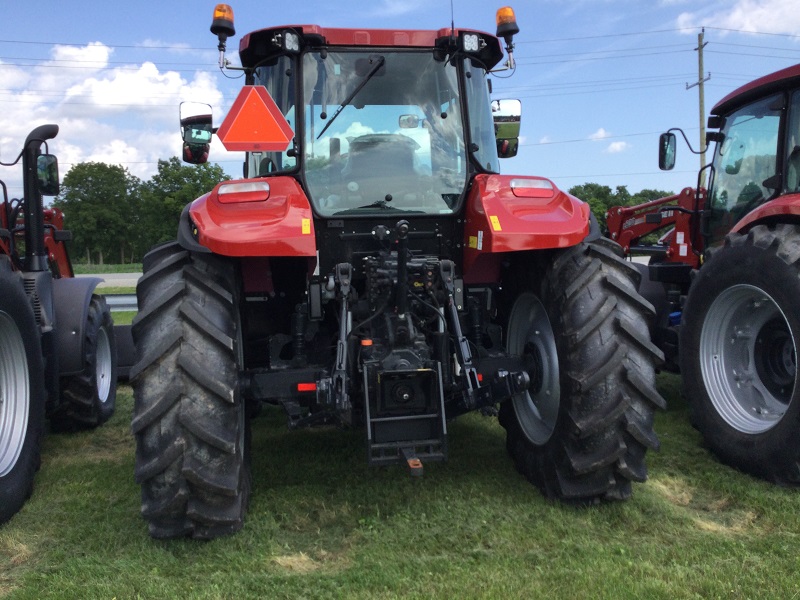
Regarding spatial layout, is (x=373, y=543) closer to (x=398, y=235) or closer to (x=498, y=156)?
(x=398, y=235)

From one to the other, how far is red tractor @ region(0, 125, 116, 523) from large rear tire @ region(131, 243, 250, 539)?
0.96 meters

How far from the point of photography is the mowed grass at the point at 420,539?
8.73ft

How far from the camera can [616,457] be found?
3.25m

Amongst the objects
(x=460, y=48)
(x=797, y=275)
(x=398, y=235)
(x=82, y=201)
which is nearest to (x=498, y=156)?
(x=460, y=48)

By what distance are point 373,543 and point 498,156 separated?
246cm

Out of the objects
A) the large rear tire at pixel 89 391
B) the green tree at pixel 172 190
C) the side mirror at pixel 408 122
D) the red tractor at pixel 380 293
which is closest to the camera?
the red tractor at pixel 380 293

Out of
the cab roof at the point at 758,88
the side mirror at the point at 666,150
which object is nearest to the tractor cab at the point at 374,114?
the cab roof at the point at 758,88

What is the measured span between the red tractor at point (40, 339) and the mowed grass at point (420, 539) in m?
0.35

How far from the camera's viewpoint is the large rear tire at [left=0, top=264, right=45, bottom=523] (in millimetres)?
3631

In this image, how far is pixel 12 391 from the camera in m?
3.83

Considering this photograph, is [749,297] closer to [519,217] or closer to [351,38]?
[519,217]

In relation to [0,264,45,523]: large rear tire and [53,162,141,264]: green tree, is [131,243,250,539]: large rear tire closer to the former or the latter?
[0,264,45,523]: large rear tire

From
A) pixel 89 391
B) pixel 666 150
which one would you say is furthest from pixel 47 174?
pixel 666 150

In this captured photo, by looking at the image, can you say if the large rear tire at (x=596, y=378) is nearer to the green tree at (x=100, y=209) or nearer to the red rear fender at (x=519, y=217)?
the red rear fender at (x=519, y=217)
